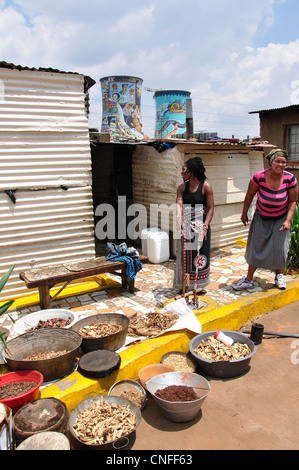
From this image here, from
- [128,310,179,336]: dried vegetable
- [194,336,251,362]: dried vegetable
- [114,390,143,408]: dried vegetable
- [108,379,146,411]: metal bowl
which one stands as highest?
[128,310,179,336]: dried vegetable

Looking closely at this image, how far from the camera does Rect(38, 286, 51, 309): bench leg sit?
5.49 meters

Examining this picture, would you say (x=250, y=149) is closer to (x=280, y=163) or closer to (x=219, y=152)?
(x=219, y=152)

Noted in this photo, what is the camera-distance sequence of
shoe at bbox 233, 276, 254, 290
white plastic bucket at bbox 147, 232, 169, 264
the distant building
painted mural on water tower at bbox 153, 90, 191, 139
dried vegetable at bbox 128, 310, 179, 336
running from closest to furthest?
dried vegetable at bbox 128, 310, 179, 336 < shoe at bbox 233, 276, 254, 290 < white plastic bucket at bbox 147, 232, 169, 264 < the distant building < painted mural on water tower at bbox 153, 90, 191, 139

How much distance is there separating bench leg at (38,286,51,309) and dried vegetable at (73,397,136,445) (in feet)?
8.02

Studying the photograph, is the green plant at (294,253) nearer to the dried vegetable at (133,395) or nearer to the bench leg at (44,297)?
the dried vegetable at (133,395)

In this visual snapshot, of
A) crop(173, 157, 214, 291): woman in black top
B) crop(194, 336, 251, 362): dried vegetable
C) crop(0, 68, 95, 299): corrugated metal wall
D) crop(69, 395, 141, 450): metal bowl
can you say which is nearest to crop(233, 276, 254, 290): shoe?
crop(173, 157, 214, 291): woman in black top

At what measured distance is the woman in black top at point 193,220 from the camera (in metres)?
5.55

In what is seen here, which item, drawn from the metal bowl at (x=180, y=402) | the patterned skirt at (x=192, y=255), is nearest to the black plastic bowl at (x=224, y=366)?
the metal bowl at (x=180, y=402)

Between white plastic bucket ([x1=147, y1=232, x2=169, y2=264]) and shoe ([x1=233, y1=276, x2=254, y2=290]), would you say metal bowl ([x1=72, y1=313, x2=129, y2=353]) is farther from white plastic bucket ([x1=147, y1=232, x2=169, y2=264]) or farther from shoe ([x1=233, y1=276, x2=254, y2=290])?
white plastic bucket ([x1=147, y1=232, x2=169, y2=264])

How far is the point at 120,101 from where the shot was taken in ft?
74.3

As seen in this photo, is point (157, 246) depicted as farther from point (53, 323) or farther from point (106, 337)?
point (106, 337)

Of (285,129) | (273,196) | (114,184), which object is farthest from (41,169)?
(285,129)

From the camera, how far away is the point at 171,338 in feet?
15.2

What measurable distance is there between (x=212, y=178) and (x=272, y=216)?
3.13 m
